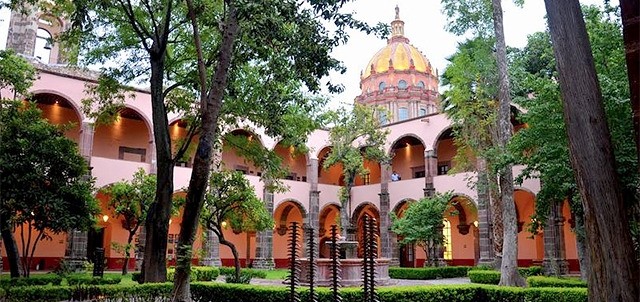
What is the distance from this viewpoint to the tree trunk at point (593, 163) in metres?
4.34

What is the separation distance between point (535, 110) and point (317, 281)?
304 inches

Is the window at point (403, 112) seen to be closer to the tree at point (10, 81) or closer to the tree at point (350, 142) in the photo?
the tree at point (350, 142)

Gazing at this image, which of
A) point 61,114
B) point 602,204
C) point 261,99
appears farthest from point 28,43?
point 602,204

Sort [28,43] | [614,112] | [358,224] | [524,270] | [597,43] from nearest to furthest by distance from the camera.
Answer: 1. [614,112]
2. [597,43]
3. [524,270]
4. [28,43]
5. [358,224]

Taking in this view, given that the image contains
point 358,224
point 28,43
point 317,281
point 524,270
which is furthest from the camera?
point 358,224

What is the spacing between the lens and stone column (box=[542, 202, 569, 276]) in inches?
811

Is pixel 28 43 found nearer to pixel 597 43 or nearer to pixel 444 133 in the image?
pixel 444 133

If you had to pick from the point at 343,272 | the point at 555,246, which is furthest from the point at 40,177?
the point at 555,246

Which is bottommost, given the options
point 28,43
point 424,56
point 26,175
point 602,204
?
point 602,204

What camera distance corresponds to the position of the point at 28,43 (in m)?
22.5

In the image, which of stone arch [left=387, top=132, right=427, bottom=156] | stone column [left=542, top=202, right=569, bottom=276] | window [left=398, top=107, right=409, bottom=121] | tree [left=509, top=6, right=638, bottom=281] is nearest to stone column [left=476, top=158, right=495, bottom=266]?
stone column [left=542, top=202, right=569, bottom=276]

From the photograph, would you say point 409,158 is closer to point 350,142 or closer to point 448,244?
point 448,244

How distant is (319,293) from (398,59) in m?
42.2

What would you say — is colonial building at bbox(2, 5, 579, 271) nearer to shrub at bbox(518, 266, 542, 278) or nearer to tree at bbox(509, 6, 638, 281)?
shrub at bbox(518, 266, 542, 278)
